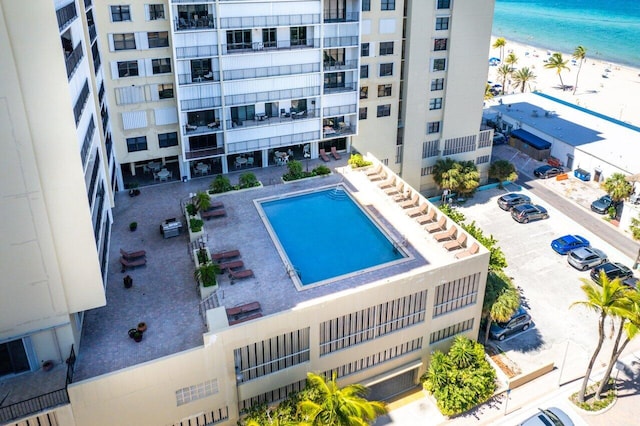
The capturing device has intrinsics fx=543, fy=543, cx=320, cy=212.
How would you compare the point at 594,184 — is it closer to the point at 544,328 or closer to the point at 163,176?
the point at 544,328

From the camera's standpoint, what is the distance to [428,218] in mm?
41688

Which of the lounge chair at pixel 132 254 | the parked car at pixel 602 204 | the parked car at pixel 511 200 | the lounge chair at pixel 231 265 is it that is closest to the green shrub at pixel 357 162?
the lounge chair at pixel 231 265

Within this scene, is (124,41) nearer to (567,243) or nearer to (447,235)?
(447,235)

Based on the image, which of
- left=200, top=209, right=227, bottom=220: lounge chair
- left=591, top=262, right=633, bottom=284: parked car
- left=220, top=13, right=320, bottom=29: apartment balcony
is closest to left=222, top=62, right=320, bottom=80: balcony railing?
left=220, top=13, right=320, bottom=29: apartment balcony

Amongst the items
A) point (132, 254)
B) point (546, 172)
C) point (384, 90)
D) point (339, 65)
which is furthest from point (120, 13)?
point (546, 172)

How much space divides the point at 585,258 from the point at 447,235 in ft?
64.1

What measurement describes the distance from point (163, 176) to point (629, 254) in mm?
46196

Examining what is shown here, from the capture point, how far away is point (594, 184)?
68000mm

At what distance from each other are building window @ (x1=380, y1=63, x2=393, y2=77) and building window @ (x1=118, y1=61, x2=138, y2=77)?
2396 cm

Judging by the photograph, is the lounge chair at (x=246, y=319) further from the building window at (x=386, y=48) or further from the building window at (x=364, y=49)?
the building window at (x=386, y=48)

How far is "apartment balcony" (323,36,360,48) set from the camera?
163ft

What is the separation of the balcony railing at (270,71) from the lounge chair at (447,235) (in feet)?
66.3

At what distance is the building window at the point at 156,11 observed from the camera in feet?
148

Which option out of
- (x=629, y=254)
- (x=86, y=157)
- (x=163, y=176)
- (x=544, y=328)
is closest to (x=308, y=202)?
(x=163, y=176)
